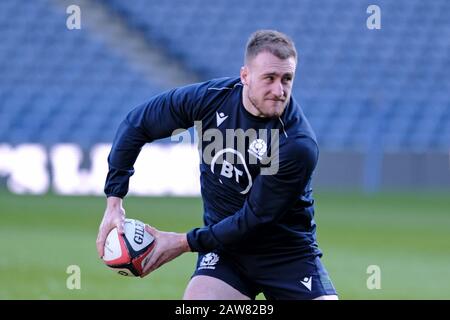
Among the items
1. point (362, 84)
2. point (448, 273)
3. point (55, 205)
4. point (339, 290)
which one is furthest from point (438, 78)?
point (339, 290)

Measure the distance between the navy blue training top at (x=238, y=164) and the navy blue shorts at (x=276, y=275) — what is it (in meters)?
0.06

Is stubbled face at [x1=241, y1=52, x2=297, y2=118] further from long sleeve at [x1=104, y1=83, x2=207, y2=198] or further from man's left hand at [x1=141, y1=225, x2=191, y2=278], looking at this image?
man's left hand at [x1=141, y1=225, x2=191, y2=278]

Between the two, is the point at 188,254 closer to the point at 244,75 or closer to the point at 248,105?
the point at 248,105

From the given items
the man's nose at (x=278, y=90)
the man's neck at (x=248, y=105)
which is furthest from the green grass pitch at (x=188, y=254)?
the man's nose at (x=278, y=90)

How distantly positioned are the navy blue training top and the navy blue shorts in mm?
62

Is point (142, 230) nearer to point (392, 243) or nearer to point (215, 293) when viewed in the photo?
point (215, 293)

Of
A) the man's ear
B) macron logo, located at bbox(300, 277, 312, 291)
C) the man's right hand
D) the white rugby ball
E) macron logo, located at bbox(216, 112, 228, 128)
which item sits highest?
the man's ear

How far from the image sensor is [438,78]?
72.2 feet

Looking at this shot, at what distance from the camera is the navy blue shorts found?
623cm

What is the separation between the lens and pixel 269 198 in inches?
Result: 235

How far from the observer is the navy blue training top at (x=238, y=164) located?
5.99 metres

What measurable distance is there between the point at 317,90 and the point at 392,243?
28.9 feet

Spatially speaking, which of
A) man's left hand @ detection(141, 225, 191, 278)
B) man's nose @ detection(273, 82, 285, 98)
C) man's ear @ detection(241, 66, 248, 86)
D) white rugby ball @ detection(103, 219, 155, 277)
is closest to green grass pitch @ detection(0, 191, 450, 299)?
white rugby ball @ detection(103, 219, 155, 277)

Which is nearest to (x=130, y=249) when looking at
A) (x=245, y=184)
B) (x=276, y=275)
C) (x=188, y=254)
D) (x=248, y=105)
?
(x=245, y=184)
